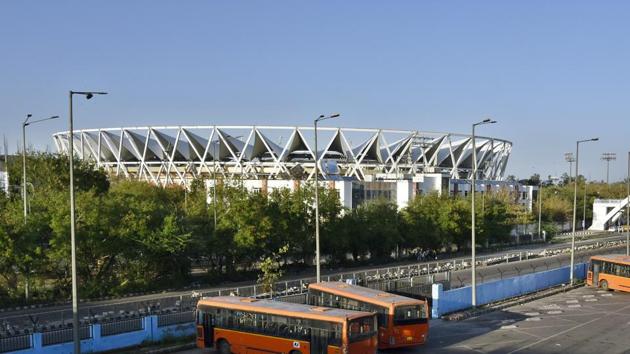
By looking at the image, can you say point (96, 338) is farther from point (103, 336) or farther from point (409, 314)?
point (409, 314)

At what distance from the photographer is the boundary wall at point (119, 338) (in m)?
17.1

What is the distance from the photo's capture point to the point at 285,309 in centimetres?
1766

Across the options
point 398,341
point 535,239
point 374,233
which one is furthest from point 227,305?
point 535,239

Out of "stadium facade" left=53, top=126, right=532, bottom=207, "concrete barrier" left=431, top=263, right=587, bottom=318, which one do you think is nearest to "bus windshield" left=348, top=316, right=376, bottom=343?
"concrete barrier" left=431, top=263, right=587, bottom=318

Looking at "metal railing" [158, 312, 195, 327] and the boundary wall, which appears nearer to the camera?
the boundary wall

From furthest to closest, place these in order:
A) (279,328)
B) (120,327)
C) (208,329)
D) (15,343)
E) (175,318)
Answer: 1. (175,318)
2. (208,329)
3. (120,327)
4. (279,328)
5. (15,343)

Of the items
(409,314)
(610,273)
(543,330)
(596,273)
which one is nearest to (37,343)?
(409,314)

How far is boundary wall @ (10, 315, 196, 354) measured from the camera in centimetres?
1708

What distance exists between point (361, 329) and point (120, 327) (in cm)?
767

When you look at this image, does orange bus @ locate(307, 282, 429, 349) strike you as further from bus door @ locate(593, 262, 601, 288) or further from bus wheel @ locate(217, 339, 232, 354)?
bus door @ locate(593, 262, 601, 288)

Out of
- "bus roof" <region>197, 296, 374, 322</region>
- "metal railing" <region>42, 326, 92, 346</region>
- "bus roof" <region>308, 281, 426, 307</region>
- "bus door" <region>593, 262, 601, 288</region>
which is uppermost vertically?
"bus roof" <region>197, 296, 374, 322</region>

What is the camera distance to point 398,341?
19391mm

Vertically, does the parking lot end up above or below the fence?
below

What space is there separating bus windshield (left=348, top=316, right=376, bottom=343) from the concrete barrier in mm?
9779
